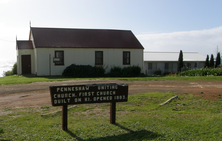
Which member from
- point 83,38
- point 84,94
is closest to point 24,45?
point 83,38

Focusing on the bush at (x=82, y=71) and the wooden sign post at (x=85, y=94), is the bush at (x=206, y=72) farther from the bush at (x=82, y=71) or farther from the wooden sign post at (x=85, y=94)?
the wooden sign post at (x=85, y=94)

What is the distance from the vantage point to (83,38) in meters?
27.6

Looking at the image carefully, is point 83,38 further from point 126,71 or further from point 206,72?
point 206,72

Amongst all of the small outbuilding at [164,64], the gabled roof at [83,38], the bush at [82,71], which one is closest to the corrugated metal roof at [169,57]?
the small outbuilding at [164,64]

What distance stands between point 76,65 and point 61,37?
3.83 metres

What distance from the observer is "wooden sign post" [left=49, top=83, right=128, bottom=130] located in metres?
6.35

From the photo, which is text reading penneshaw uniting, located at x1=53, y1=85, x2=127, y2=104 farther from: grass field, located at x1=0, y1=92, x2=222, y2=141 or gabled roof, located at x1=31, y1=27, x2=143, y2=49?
gabled roof, located at x1=31, y1=27, x2=143, y2=49

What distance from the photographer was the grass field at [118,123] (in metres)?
6.11

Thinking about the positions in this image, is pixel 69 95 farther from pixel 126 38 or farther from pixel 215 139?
pixel 126 38

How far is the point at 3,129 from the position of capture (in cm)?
649

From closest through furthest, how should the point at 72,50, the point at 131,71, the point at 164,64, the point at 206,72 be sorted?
the point at 206,72 → the point at 72,50 → the point at 131,71 → the point at 164,64

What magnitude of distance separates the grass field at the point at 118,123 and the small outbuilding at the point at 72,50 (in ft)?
54.0

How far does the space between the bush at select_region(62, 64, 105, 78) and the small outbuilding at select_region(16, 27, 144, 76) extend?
1.23 m

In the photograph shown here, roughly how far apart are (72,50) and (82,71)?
3.10m
